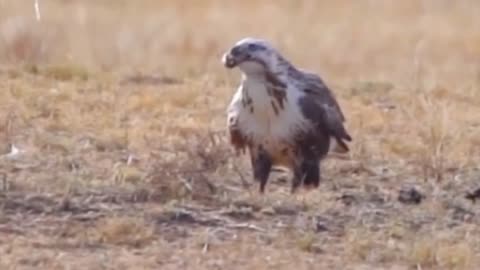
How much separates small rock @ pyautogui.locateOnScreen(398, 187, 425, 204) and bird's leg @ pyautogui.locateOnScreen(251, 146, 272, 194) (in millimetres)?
611

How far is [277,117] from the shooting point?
8.35 metres

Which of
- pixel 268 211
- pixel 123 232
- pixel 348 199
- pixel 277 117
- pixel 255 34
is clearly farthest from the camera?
pixel 255 34

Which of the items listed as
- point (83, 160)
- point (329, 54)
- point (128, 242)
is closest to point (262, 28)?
point (329, 54)

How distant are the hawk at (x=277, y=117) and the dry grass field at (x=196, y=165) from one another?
157 millimetres

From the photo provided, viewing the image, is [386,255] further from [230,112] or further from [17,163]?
[17,163]

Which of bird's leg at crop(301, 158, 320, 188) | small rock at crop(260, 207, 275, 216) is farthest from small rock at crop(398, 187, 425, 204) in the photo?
small rock at crop(260, 207, 275, 216)

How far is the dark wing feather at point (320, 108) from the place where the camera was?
8.49m

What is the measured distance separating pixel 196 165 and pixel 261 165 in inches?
11.7

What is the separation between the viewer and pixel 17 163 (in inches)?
340

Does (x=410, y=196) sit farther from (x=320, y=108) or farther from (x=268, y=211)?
(x=268, y=211)

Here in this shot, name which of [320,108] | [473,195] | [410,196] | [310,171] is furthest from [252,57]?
[473,195]

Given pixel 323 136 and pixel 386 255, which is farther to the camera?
pixel 323 136

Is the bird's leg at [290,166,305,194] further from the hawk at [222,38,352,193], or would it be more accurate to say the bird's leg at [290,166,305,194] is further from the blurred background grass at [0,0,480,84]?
the blurred background grass at [0,0,480,84]

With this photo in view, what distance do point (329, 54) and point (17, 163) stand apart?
7.63 m
